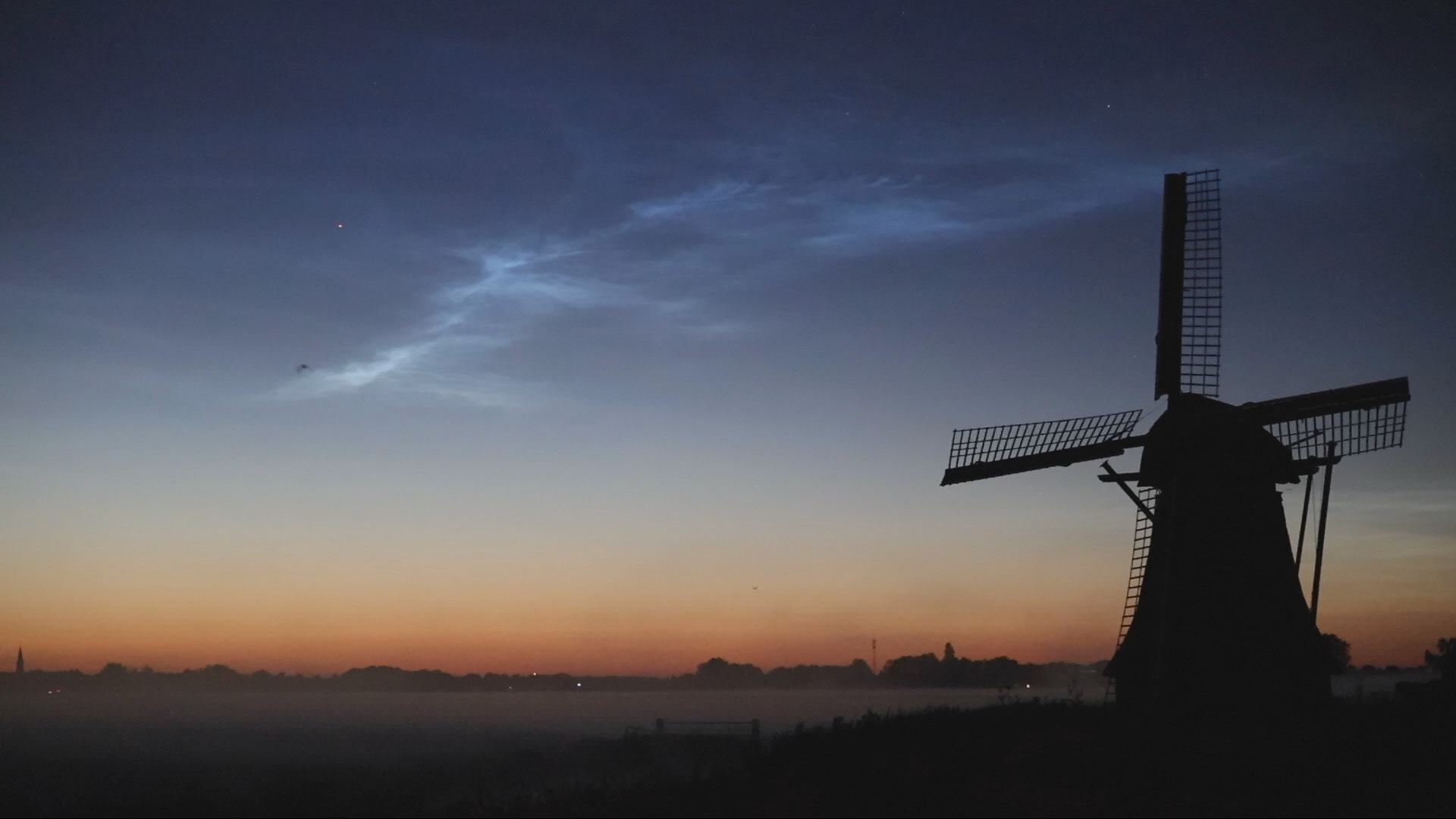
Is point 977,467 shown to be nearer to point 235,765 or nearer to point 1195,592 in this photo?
point 1195,592

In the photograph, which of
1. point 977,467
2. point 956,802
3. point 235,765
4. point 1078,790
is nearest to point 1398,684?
point 977,467

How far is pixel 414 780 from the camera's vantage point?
138ft

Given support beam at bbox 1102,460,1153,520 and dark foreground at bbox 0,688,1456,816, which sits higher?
support beam at bbox 1102,460,1153,520

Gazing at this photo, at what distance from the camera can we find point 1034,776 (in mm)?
21172

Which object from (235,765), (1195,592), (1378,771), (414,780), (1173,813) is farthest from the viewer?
(235,765)

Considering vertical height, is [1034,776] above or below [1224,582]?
below

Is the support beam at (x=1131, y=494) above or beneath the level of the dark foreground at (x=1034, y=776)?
above

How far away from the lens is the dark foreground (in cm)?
1956

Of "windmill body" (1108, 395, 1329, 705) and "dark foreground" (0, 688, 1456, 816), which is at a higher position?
"windmill body" (1108, 395, 1329, 705)

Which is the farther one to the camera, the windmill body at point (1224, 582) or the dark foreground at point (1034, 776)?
the windmill body at point (1224, 582)

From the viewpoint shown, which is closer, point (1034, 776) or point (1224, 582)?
point (1034, 776)

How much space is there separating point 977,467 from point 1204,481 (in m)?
5.70

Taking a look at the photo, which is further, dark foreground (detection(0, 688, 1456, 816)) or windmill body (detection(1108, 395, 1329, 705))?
windmill body (detection(1108, 395, 1329, 705))

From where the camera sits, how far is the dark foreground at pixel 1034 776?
19.6m
